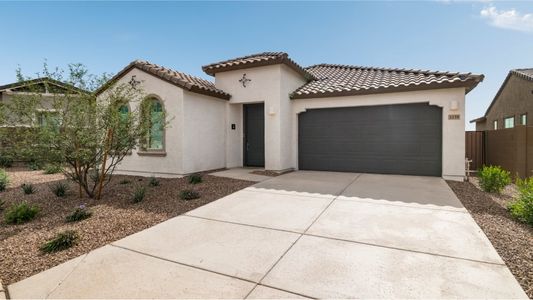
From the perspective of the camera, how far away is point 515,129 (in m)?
8.30

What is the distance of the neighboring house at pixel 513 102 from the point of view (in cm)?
1605

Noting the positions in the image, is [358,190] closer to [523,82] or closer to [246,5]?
[246,5]

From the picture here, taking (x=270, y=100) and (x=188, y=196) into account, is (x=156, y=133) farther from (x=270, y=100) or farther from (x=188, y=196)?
(x=270, y=100)

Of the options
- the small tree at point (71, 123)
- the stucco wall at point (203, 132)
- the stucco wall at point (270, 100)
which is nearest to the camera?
the small tree at point (71, 123)

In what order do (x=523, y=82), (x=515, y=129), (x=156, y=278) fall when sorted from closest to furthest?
(x=156, y=278), (x=515, y=129), (x=523, y=82)

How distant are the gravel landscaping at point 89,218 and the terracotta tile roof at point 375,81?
539 centimetres

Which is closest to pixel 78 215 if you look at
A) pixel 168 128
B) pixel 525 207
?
pixel 168 128

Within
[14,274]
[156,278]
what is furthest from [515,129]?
[14,274]

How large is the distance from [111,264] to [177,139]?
6182 mm

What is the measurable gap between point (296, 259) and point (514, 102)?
23.9 m

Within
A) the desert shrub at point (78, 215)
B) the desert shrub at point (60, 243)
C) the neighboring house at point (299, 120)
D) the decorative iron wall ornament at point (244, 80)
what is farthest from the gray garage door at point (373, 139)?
the desert shrub at point (60, 243)

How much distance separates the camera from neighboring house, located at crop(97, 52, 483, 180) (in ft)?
28.5

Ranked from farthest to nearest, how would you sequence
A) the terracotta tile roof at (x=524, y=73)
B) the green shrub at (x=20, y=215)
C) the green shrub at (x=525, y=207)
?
the terracotta tile roof at (x=524, y=73) < the green shrub at (x=20, y=215) < the green shrub at (x=525, y=207)

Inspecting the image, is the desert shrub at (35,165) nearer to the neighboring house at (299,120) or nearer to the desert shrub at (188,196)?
the neighboring house at (299,120)
